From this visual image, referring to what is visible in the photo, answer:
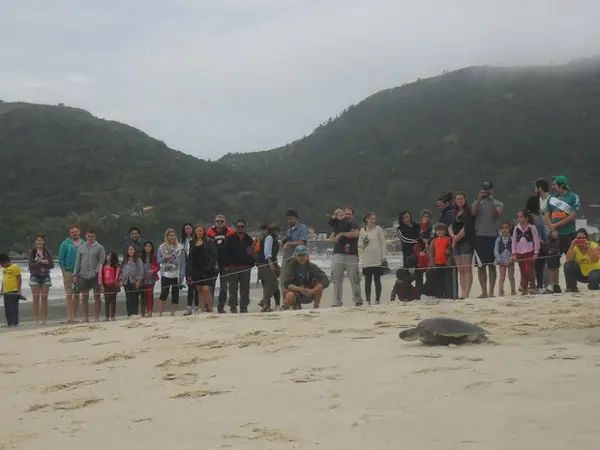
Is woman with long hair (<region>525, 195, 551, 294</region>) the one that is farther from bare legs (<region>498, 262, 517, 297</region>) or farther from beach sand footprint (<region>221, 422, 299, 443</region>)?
beach sand footprint (<region>221, 422, 299, 443</region>)

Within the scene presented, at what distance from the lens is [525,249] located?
29.0 ft

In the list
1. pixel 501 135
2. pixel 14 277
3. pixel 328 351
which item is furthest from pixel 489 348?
pixel 501 135

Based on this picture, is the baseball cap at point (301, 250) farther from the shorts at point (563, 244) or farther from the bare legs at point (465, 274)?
the shorts at point (563, 244)

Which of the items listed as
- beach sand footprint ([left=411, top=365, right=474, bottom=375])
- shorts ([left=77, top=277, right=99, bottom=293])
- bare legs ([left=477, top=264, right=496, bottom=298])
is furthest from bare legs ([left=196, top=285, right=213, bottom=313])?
beach sand footprint ([left=411, top=365, right=474, bottom=375])

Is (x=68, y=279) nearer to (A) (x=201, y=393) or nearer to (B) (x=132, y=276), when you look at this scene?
(B) (x=132, y=276)

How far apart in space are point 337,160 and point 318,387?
77616mm

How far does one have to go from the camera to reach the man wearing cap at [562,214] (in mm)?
8742

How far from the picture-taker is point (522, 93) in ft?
281

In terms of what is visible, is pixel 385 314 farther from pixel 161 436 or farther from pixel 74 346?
pixel 161 436

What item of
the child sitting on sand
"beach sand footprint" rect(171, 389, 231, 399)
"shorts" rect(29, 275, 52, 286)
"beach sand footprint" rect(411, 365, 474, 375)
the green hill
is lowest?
"beach sand footprint" rect(171, 389, 231, 399)

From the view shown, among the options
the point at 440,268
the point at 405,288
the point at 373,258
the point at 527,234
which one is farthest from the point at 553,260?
the point at 373,258

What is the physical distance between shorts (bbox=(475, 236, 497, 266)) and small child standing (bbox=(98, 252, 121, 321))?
4.80 m

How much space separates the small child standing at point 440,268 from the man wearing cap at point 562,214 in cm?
120

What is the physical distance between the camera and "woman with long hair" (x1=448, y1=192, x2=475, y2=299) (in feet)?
29.9
